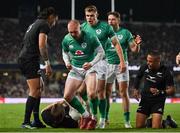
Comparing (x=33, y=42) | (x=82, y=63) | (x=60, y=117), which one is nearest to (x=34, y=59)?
(x=33, y=42)

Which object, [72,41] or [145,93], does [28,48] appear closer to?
[72,41]

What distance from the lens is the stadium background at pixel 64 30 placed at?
40.3m

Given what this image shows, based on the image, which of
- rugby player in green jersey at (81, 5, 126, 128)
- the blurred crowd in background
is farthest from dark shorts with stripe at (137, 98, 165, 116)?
the blurred crowd in background

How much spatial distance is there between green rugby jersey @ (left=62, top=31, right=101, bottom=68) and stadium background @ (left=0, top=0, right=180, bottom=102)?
2856cm

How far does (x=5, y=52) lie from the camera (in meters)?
41.2

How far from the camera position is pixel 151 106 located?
37.1 ft

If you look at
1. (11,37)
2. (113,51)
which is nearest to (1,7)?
(11,37)

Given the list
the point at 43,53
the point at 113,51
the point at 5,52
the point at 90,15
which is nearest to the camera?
the point at 43,53

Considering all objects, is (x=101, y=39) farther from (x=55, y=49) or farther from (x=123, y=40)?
(x=55, y=49)

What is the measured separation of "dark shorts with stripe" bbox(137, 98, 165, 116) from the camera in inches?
438

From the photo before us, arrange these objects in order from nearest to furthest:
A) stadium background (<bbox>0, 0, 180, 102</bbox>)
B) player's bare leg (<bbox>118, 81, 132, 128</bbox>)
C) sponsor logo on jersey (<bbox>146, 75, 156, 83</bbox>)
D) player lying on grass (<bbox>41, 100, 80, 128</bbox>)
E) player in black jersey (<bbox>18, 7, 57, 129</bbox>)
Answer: player in black jersey (<bbox>18, 7, 57, 129</bbox>), player lying on grass (<bbox>41, 100, 80, 128</bbox>), sponsor logo on jersey (<bbox>146, 75, 156, 83</bbox>), player's bare leg (<bbox>118, 81, 132, 128</bbox>), stadium background (<bbox>0, 0, 180, 102</bbox>)

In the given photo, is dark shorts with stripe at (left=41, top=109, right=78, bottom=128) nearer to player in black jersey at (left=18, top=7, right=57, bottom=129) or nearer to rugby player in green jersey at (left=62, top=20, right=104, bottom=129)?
player in black jersey at (left=18, top=7, right=57, bottom=129)

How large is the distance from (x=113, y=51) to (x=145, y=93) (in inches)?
50.9

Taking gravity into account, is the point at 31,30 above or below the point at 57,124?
above
